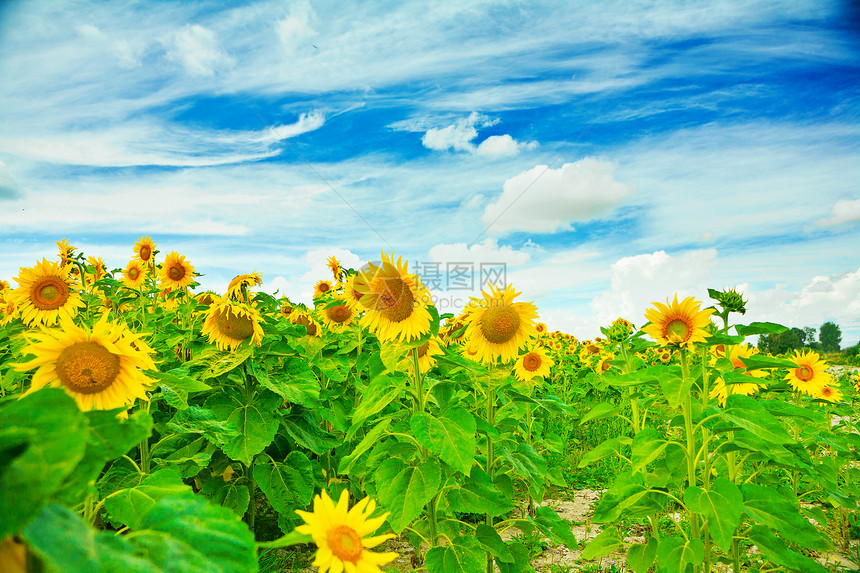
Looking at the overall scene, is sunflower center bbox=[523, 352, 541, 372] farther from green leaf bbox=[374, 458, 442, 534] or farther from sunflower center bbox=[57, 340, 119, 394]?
sunflower center bbox=[57, 340, 119, 394]

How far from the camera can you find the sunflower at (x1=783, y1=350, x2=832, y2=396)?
4.91 meters

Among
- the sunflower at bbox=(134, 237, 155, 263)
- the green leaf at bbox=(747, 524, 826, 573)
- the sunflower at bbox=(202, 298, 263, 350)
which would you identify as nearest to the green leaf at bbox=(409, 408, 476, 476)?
the sunflower at bbox=(202, 298, 263, 350)

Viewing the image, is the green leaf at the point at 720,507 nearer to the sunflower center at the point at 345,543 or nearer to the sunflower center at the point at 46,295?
the sunflower center at the point at 345,543

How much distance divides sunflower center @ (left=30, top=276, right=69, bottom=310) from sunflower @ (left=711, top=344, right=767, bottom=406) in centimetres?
499

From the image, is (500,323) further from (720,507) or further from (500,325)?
(720,507)

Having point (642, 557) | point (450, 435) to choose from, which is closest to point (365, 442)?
point (450, 435)

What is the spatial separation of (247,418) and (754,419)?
2.94 meters

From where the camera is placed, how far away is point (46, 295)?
4.33m

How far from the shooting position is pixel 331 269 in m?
6.31

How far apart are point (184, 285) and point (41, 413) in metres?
6.03

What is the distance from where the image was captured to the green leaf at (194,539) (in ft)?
2.15

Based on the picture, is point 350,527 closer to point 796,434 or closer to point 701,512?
point 701,512

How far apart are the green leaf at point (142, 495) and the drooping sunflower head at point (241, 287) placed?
205 centimetres

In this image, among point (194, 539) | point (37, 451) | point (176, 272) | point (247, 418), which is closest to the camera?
point (37, 451)
